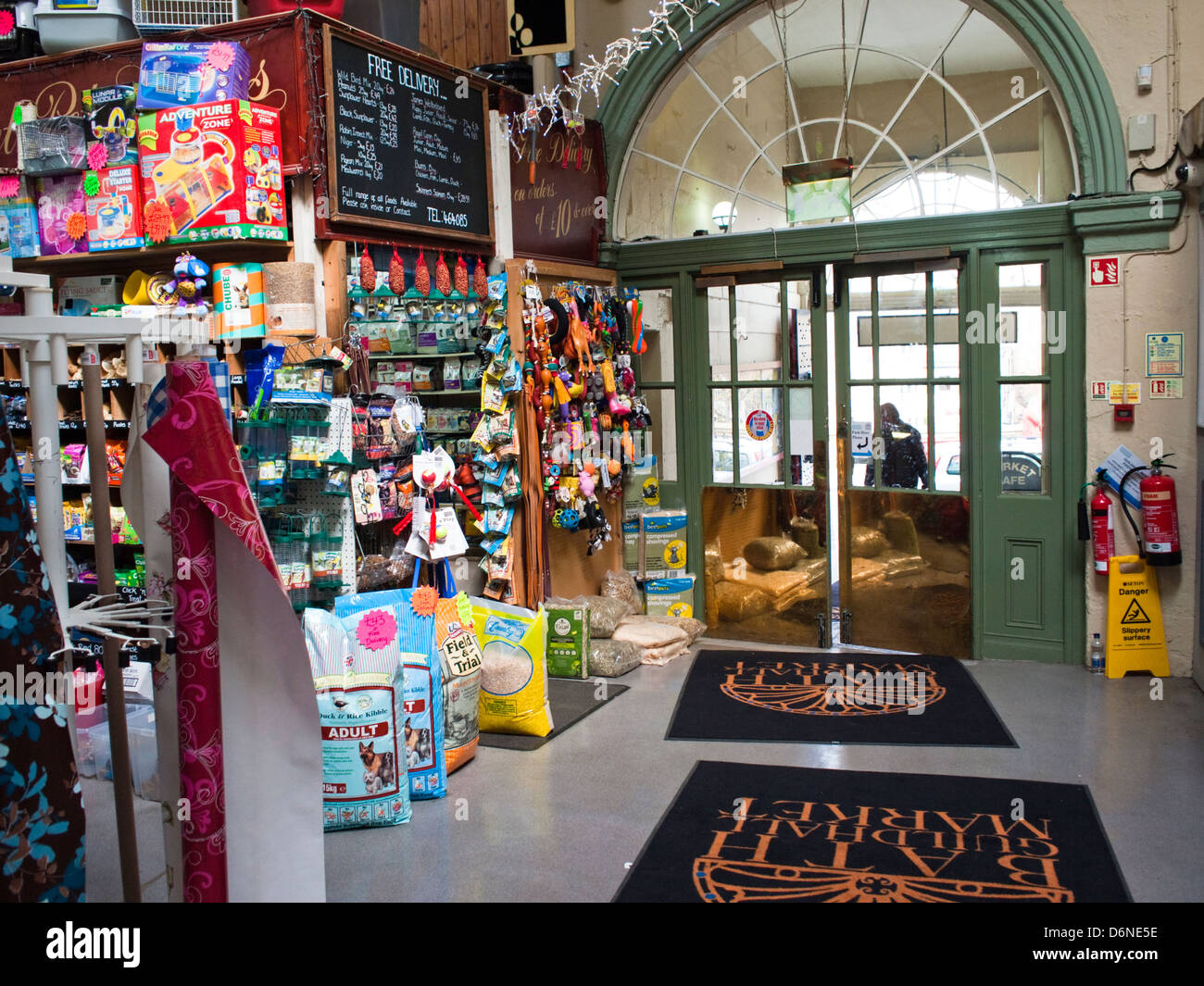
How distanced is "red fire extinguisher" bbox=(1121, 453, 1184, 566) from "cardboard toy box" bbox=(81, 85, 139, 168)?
515cm

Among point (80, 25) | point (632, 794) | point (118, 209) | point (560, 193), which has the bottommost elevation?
point (632, 794)

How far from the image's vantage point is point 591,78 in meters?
6.74

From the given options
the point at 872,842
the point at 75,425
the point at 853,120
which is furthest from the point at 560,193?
the point at 872,842

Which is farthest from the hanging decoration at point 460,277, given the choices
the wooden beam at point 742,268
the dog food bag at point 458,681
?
the dog food bag at point 458,681

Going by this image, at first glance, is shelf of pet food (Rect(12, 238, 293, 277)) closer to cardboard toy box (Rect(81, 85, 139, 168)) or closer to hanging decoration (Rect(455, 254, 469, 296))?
cardboard toy box (Rect(81, 85, 139, 168))

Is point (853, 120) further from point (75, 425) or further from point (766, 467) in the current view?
point (75, 425)

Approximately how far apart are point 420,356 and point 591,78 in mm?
2398

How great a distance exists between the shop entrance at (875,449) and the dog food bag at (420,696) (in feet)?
9.51

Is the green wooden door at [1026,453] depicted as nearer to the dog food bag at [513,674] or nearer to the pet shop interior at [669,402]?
the pet shop interior at [669,402]

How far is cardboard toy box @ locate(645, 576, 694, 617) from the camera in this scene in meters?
6.90

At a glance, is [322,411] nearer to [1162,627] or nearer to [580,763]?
[580,763]

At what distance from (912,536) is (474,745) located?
297 cm

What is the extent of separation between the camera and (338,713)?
155 inches
